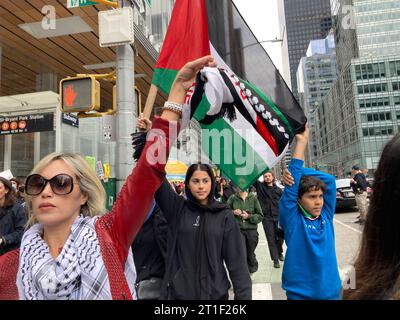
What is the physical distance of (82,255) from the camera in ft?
5.19

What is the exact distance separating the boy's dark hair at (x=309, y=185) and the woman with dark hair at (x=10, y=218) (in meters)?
3.65

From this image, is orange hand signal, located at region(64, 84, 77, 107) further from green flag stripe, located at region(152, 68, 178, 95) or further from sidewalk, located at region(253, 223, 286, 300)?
sidewalk, located at region(253, 223, 286, 300)

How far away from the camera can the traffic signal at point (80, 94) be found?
4656mm

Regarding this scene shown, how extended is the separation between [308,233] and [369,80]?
87.5 metres

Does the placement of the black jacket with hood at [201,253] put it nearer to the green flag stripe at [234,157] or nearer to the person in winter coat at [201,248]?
the person in winter coat at [201,248]

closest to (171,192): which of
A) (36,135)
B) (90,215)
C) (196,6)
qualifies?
(90,215)

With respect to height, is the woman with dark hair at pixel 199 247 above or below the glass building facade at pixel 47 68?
below

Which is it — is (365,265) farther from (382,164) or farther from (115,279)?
(115,279)

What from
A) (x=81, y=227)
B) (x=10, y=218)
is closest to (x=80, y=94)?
(x=10, y=218)

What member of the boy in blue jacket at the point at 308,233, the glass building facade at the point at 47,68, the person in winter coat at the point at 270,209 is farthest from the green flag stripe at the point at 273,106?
the glass building facade at the point at 47,68

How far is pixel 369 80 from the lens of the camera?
260ft

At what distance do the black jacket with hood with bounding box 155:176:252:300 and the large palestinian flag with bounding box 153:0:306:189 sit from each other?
1.96ft

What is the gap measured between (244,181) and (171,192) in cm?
76

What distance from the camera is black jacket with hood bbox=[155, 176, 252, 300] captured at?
8.67ft
